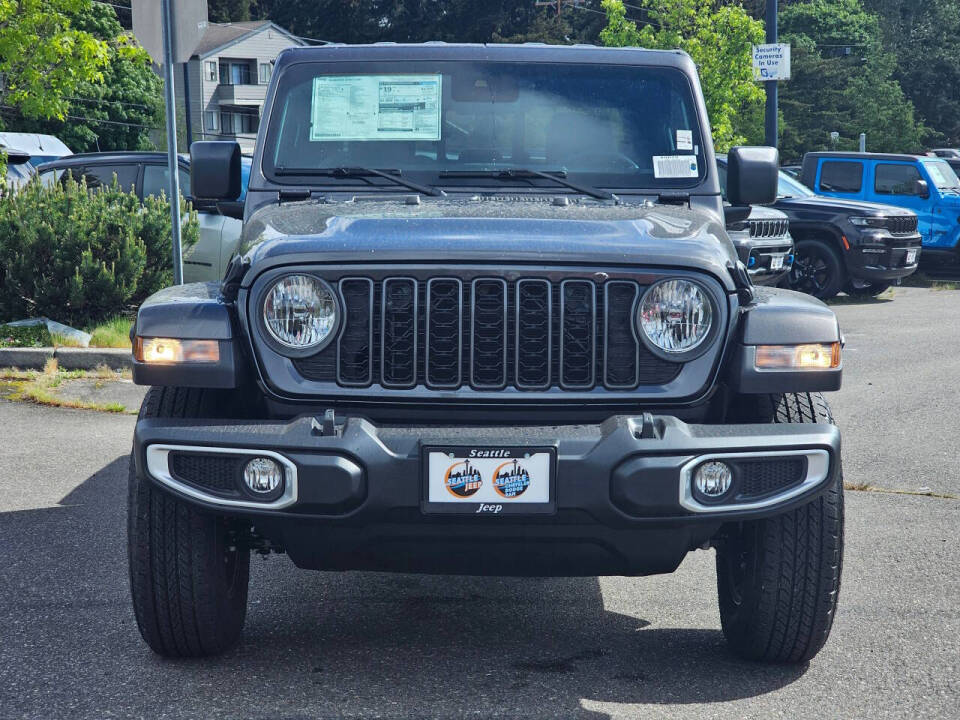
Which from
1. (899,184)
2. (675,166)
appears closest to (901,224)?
(899,184)

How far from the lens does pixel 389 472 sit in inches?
136

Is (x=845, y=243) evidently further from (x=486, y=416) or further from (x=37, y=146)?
(x=37, y=146)

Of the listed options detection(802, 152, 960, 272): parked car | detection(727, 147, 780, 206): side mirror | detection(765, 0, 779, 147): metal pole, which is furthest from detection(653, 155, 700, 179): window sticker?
detection(765, 0, 779, 147): metal pole

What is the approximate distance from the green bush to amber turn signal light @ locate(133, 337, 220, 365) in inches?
280

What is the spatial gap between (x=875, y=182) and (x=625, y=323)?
56.3 feet

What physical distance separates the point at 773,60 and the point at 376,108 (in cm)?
1632

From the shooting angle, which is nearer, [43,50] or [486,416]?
[486,416]

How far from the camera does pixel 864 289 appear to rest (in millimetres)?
18641

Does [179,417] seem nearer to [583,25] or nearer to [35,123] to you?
[35,123]

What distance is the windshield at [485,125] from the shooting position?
4844mm

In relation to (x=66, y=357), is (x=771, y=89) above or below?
above

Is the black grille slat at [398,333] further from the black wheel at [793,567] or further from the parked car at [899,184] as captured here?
the parked car at [899,184]

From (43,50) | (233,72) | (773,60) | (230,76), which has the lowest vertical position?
(43,50)

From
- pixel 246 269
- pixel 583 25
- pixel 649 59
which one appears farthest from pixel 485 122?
pixel 583 25
